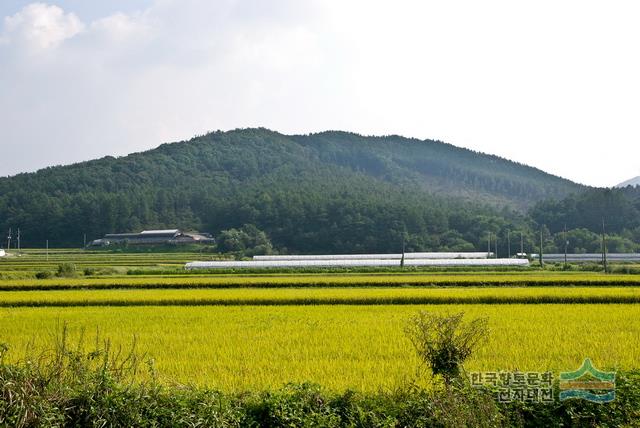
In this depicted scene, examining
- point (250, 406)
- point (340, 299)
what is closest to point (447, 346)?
point (250, 406)

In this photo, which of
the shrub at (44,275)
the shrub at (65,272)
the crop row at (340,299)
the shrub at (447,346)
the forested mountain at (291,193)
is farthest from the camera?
the forested mountain at (291,193)

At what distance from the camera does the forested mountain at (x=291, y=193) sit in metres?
86.8

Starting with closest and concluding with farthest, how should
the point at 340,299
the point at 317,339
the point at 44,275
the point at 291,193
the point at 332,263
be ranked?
1. the point at 317,339
2. the point at 340,299
3. the point at 44,275
4. the point at 332,263
5. the point at 291,193

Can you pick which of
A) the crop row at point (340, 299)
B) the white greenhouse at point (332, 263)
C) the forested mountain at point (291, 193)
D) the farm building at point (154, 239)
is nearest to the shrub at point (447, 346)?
the crop row at point (340, 299)

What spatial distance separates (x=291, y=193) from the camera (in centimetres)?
10038

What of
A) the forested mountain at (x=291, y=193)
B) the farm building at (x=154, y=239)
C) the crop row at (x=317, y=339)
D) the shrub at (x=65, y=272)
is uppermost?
the forested mountain at (x=291, y=193)

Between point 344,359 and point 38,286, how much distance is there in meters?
23.0

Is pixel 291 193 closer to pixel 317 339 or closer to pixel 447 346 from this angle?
pixel 317 339

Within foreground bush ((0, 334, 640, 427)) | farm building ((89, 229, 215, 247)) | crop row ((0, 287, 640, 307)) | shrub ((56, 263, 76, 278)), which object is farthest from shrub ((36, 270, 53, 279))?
farm building ((89, 229, 215, 247))

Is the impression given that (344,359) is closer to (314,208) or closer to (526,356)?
(526,356)

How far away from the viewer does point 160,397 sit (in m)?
7.07

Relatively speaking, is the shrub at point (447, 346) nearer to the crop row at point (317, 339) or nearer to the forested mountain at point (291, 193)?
the crop row at point (317, 339)

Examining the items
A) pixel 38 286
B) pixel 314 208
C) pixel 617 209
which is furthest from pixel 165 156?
pixel 38 286

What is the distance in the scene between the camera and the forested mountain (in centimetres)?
8681
